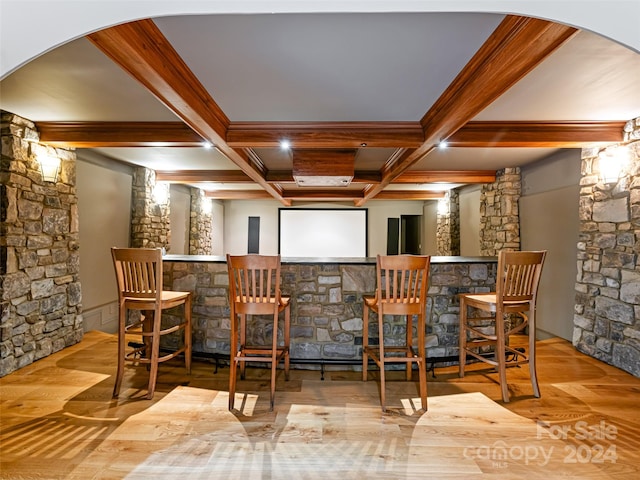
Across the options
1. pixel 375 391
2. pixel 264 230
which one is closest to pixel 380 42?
pixel 375 391

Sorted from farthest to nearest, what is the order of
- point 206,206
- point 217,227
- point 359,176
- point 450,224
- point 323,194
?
point 217,227 → point 206,206 → point 450,224 → point 323,194 → point 359,176

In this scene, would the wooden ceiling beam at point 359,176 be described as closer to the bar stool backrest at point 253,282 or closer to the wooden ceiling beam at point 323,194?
the wooden ceiling beam at point 323,194

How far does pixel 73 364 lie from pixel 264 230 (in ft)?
18.3

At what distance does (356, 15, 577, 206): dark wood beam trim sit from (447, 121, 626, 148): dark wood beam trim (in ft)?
1.82

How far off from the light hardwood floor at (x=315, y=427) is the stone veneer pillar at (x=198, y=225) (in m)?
3.78

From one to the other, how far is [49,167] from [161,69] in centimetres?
226

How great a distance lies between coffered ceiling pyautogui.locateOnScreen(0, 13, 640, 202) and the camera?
1.50 meters

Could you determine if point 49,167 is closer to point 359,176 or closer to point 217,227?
point 359,176

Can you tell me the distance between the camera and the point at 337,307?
9.23 feet

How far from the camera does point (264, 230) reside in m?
8.13

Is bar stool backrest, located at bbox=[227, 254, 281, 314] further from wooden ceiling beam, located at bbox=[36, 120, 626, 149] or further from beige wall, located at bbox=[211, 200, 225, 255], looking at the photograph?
beige wall, located at bbox=[211, 200, 225, 255]

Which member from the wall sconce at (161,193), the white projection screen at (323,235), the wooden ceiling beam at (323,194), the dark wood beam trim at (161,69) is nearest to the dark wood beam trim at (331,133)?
the dark wood beam trim at (161,69)

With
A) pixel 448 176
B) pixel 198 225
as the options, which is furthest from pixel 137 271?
pixel 448 176

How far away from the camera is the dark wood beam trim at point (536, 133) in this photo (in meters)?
2.81
